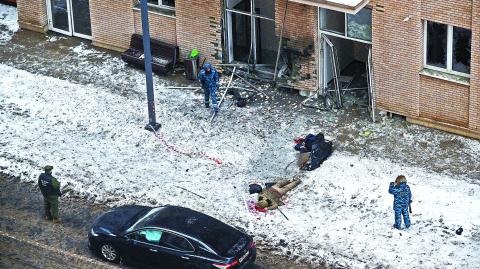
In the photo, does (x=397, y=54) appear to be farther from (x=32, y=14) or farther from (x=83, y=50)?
(x=32, y=14)

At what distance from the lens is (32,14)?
40.0 meters

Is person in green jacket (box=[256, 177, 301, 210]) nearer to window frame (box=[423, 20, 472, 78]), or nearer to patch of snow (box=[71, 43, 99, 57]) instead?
window frame (box=[423, 20, 472, 78])

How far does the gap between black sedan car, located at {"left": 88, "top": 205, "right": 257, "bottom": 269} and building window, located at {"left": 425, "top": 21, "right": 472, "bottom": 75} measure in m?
7.80

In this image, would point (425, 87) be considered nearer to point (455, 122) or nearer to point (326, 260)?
point (455, 122)

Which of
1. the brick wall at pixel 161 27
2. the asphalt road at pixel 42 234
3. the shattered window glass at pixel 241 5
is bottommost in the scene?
the asphalt road at pixel 42 234

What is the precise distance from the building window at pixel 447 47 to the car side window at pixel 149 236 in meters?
9.02

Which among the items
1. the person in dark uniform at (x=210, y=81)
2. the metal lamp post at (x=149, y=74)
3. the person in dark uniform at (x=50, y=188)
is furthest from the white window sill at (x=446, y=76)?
the person in dark uniform at (x=50, y=188)

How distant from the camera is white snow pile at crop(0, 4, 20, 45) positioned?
40031mm

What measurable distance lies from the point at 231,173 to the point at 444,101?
18.8 ft

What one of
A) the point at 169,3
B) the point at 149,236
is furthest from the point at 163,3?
the point at 149,236

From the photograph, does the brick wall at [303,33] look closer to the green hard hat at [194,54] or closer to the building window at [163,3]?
the green hard hat at [194,54]

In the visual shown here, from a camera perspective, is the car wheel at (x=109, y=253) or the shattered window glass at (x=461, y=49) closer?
the car wheel at (x=109, y=253)

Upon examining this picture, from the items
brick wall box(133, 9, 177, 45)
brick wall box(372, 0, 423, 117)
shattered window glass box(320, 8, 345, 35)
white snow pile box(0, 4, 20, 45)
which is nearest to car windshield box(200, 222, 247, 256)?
brick wall box(372, 0, 423, 117)

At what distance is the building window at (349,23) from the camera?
33.2m
